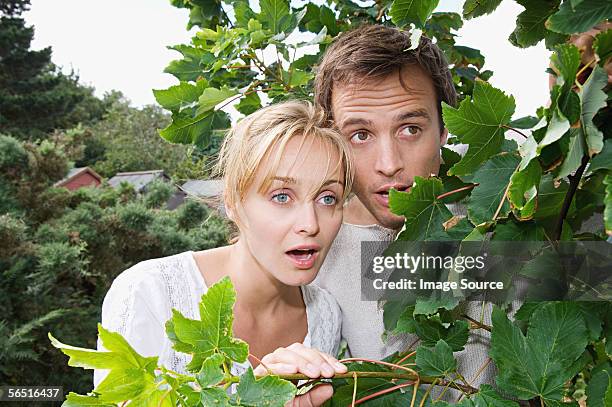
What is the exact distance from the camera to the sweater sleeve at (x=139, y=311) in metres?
1.28

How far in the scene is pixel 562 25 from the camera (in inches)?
23.1

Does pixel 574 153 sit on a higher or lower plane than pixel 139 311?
higher

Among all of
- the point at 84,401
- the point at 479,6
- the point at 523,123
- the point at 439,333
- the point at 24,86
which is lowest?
the point at 84,401

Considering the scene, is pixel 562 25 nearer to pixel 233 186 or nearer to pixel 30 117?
pixel 233 186

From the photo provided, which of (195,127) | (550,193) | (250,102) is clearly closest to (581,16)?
(550,193)

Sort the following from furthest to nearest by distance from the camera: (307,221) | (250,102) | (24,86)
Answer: (24,86) < (250,102) < (307,221)

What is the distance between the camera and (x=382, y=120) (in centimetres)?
148

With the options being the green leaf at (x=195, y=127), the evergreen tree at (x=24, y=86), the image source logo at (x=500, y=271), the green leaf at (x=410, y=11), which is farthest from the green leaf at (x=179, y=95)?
the evergreen tree at (x=24, y=86)

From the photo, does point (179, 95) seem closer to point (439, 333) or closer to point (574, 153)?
point (439, 333)

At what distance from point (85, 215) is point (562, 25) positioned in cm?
815

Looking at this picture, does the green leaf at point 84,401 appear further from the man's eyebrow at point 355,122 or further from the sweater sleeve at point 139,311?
the man's eyebrow at point 355,122

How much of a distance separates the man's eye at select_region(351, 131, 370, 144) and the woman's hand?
76cm

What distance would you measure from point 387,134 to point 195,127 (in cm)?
49

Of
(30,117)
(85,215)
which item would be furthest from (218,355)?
(30,117)
